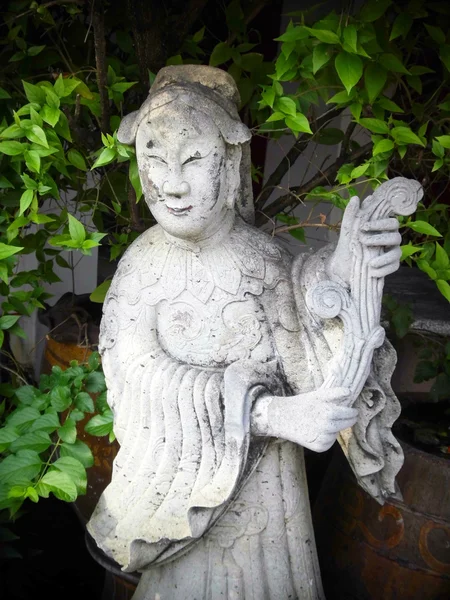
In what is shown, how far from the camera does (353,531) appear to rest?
2150 mm

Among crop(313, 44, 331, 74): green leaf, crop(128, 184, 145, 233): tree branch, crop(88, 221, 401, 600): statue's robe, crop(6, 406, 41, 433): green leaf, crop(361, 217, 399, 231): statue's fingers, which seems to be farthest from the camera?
crop(128, 184, 145, 233): tree branch

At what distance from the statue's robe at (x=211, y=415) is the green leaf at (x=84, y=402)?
27 centimetres

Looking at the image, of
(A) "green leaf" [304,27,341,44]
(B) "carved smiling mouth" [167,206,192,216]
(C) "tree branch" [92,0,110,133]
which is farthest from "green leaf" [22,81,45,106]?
(A) "green leaf" [304,27,341,44]

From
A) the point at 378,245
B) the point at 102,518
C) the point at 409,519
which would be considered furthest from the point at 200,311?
the point at 409,519

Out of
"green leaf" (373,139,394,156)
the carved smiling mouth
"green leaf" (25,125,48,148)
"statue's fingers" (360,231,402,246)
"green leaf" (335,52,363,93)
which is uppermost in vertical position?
"green leaf" (335,52,363,93)

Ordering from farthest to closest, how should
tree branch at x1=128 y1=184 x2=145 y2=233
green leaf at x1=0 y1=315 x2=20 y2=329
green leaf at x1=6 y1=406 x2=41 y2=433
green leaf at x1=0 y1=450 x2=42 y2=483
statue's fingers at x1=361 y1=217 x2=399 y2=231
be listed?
tree branch at x1=128 y1=184 x2=145 y2=233, green leaf at x1=0 y1=315 x2=20 y2=329, green leaf at x1=6 y1=406 x2=41 y2=433, green leaf at x1=0 y1=450 x2=42 y2=483, statue's fingers at x1=361 y1=217 x2=399 y2=231

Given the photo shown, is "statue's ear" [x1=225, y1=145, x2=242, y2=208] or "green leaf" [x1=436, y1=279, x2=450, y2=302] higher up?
"statue's ear" [x1=225, y1=145, x2=242, y2=208]

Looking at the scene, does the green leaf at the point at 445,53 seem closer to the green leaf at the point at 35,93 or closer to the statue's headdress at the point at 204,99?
the statue's headdress at the point at 204,99

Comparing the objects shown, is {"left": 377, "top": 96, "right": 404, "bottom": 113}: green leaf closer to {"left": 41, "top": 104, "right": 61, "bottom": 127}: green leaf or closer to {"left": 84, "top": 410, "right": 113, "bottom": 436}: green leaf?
{"left": 41, "top": 104, "right": 61, "bottom": 127}: green leaf

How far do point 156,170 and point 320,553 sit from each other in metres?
1.31

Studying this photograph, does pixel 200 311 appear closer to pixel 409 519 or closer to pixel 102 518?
pixel 102 518

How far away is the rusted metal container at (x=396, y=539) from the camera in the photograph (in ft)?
6.62

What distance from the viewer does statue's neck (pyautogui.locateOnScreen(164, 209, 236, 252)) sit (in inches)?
62.4

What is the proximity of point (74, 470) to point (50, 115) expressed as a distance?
80 centimetres
